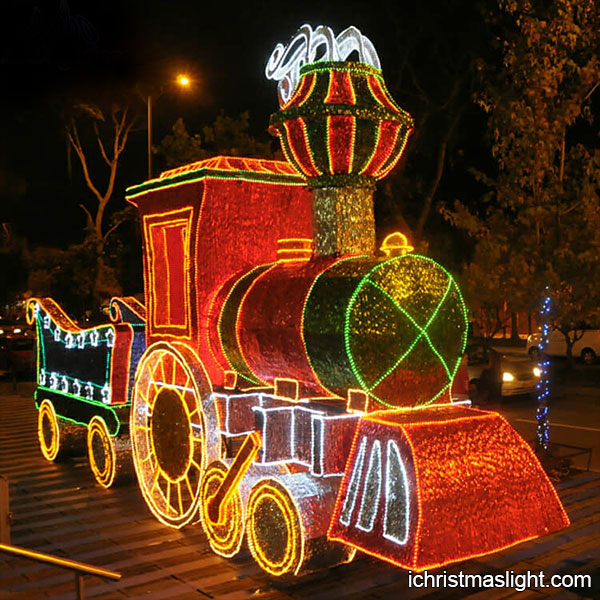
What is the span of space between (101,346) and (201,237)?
2.60 meters

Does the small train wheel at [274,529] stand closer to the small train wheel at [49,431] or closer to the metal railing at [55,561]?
the metal railing at [55,561]

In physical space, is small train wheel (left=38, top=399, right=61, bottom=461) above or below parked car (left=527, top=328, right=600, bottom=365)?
above

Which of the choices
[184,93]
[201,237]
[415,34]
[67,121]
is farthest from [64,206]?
[201,237]

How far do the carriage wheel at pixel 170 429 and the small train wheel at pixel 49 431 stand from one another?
3.07 m

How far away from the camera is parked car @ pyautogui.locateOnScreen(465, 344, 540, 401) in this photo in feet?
50.9

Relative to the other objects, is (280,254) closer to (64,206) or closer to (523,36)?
(523,36)

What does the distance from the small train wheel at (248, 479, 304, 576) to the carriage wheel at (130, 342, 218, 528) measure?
77 centimetres

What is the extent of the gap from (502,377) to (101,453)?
30.8 ft

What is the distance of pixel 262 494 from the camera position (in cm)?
554

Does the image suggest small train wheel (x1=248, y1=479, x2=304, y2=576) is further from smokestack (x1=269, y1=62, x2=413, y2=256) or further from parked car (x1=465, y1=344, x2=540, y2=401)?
parked car (x1=465, y1=344, x2=540, y2=401)

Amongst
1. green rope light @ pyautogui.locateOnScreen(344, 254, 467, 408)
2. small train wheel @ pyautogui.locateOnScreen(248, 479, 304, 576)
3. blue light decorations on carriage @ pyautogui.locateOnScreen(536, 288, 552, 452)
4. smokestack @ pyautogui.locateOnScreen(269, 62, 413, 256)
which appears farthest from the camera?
blue light decorations on carriage @ pyautogui.locateOnScreen(536, 288, 552, 452)

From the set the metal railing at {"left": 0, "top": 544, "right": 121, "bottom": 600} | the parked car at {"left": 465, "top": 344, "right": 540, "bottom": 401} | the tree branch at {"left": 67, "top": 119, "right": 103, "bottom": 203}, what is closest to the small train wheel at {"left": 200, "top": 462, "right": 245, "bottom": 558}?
the metal railing at {"left": 0, "top": 544, "right": 121, "bottom": 600}

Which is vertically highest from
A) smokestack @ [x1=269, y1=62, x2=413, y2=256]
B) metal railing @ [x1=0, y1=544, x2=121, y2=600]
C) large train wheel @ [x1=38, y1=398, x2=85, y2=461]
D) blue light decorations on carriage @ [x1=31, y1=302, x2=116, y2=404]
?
smokestack @ [x1=269, y1=62, x2=413, y2=256]

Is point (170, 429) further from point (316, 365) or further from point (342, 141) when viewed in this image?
point (342, 141)
